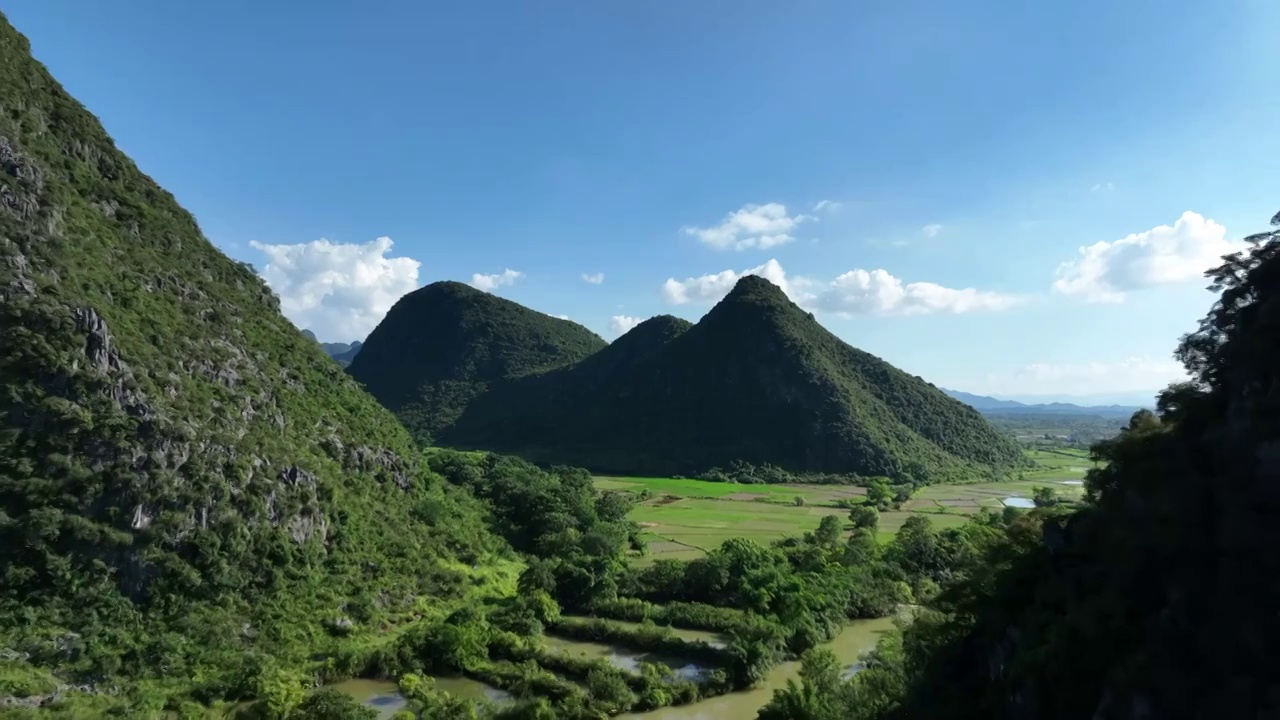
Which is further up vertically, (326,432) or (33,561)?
(326,432)

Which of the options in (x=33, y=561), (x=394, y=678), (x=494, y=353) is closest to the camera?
(x=33, y=561)

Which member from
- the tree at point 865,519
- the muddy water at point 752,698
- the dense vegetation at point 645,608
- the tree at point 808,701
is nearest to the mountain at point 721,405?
the tree at point 865,519

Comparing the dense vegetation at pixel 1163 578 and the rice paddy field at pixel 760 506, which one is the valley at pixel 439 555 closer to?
the dense vegetation at pixel 1163 578

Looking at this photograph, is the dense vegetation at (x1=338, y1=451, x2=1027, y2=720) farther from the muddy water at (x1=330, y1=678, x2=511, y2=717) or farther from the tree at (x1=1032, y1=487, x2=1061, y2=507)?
the tree at (x1=1032, y1=487, x2=1061, y2=507)

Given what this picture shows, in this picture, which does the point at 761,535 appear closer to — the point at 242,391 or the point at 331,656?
the point at 331,656

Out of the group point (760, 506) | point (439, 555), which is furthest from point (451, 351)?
point (439, 555)

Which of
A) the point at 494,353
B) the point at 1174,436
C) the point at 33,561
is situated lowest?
the point at 33,561

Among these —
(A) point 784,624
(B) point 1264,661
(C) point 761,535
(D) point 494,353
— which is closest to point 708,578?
(A) point 784,624

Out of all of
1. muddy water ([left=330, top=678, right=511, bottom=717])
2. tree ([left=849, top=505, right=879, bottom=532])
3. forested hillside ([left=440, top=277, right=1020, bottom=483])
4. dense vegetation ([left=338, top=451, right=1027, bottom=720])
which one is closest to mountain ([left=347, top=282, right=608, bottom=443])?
forested hillside ([left=440, top=277, right=1020, bottom=483])
